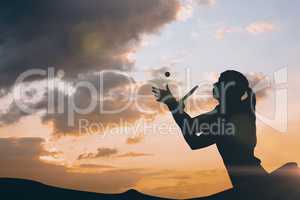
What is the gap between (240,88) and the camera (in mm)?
11344

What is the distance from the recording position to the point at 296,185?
35.3 ft

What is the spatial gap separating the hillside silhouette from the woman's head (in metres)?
1.96

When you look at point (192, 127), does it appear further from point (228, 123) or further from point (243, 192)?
point (243, 192)

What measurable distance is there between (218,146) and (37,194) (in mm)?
4869

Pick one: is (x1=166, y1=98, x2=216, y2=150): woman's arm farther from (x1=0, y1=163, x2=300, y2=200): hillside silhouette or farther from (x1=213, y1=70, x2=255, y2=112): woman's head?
(x1=0, y1=163, x2=300, y2=200): hillside silhouette

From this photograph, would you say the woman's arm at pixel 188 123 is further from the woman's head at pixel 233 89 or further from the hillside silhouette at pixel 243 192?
the hillside silhouette at pixel 243 192

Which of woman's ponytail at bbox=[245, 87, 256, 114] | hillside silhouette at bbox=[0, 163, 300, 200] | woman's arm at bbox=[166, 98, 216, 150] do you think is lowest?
hillside silhouette at bbox=[0, 163, 300, 200]

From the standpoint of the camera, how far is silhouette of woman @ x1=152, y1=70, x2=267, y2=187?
1118cm

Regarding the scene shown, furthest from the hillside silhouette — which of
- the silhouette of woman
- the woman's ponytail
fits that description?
the woman's ponytail

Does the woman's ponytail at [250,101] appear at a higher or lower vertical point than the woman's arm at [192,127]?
higher

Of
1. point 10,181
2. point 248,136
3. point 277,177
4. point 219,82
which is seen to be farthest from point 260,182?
point 10,181

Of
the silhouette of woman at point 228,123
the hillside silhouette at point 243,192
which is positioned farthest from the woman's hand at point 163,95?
the hillside silhouette at point 243,192

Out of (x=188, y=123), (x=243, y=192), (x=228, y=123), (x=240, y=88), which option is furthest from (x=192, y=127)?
(x=243, y=192)

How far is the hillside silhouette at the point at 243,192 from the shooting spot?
10.8 metres
